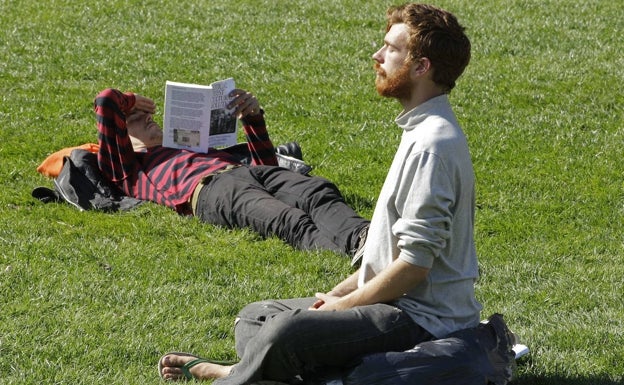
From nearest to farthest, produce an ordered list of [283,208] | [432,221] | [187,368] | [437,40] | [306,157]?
[432,221]
[437,40]
[187,368]
[283,208]
[306,157]

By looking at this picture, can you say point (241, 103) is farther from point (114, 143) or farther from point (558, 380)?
point (558, 380)

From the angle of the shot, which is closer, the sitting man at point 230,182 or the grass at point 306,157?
the grass at point 306,157

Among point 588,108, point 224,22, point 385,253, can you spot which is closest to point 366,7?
point 224,22

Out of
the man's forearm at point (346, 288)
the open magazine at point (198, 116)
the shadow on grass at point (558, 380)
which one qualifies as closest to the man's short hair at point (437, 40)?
the man's forearm at point (346, 288)

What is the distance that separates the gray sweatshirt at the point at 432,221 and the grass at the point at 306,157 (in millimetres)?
691

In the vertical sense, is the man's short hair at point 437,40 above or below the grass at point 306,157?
above

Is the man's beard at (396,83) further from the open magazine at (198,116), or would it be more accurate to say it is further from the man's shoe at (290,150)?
the man's shoe at (290,150)

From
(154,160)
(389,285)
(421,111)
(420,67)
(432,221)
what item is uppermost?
(420,67)

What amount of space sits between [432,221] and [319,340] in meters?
0.63

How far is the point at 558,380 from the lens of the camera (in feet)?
16.3

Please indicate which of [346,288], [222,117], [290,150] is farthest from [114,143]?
[346,288]

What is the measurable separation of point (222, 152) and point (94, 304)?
2457 millimetres

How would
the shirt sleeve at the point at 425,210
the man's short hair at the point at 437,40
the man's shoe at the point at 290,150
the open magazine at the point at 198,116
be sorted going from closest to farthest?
the shirt sleeve at the point at 425,210, the man's short hair at the point at 437,40, the open magazine at the point at 198,116, the man's shoe at the point at 290,150

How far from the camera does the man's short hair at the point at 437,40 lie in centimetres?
448
